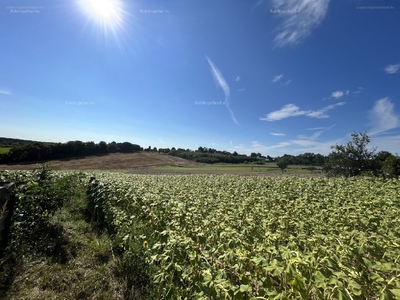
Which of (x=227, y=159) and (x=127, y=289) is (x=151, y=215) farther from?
(x=227, y=159)

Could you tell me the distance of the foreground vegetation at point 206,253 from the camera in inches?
65.1

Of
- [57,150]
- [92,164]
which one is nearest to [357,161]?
[92,164]

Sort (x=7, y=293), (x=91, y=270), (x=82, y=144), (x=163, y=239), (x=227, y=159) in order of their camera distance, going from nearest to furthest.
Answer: (x=163, y=239), (x=7, y=293), (x=91, y=270), (x=82, y=144), (x=227, y=159)

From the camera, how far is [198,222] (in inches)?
133

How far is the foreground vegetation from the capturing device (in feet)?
5.42

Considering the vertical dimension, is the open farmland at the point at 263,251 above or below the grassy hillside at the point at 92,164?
above

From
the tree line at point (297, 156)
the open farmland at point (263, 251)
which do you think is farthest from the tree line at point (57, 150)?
the open farmland at point (263, 251)

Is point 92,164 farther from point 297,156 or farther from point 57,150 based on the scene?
point 297,156

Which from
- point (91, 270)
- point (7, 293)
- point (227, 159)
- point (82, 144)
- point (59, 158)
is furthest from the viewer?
point (227, 159)

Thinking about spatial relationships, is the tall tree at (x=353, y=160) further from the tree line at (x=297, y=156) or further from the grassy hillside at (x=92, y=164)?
the grassy hillside at (x=92, y=164)

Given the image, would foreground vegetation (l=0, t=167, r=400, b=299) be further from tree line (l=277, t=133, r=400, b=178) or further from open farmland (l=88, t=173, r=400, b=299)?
tree line (l=277, t=133, r=400, b=178)

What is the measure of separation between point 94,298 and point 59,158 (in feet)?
222

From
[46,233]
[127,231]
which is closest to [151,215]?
[127,231]

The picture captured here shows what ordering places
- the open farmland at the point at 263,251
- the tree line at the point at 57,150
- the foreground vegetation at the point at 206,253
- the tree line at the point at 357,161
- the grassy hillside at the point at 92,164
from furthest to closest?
the tree line at the point at 57,150, the grassy hillside at the point at 92,164, the tree line at the point at 357,161, the foreground vegetation at the point at 206,253, the open farmland at the point at 263,251
